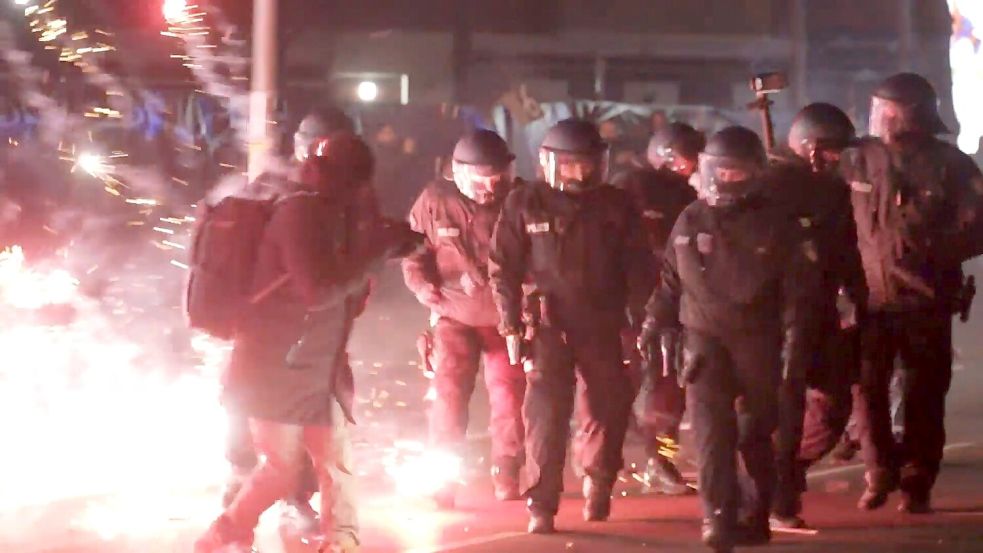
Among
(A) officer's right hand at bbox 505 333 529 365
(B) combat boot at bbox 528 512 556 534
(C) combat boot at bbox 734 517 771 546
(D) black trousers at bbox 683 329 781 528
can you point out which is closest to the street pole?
(A) officer's right hand at bbox 505 333 529 365

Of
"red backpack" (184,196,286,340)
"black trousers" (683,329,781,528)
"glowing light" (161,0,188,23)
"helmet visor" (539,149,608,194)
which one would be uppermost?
"glowing light" (161,0,188,23)

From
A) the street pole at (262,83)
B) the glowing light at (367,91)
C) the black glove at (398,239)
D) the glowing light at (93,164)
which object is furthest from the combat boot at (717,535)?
the glowing light at (367,91)

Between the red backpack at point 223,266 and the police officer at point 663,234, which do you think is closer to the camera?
the red backpack at point 223,266

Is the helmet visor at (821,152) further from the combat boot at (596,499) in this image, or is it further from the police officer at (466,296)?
the combat boot at (596,499)

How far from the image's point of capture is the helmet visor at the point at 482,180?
812 cm

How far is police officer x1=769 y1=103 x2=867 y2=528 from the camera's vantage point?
7293 millimetres

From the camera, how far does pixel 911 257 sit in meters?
7.75

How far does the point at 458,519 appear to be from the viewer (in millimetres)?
7844

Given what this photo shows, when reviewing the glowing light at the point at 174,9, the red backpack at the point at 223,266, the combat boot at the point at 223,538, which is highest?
the glowing light at the point at 174,9

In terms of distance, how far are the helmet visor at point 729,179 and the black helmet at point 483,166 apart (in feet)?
4.85

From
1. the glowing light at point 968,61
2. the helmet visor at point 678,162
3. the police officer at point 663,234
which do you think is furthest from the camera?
the glowing light at point 968,61

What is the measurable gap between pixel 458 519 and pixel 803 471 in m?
1.81

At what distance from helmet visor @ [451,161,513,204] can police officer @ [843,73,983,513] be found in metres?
1.83

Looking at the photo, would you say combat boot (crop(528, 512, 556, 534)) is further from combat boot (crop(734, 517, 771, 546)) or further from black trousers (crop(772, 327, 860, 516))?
black trousers (crop(772, 327, 860, 516))
